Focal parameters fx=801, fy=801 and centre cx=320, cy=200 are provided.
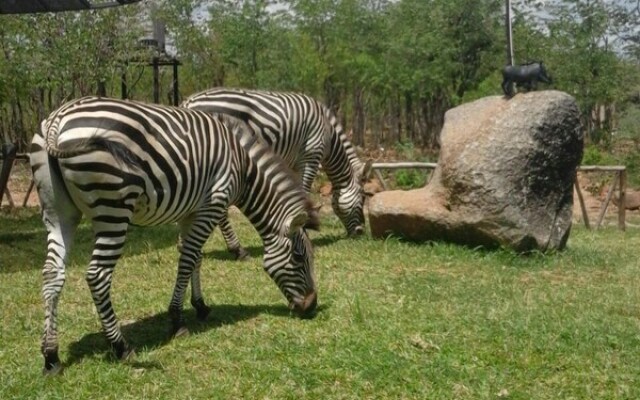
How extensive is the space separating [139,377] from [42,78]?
12.6 m

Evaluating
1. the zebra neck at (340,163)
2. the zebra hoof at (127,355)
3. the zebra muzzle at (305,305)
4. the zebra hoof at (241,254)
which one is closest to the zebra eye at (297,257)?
the zebra muzzle at (305,305)

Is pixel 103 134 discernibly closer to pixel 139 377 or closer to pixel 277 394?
pixel 139 377

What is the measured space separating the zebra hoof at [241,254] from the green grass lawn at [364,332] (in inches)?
6.2

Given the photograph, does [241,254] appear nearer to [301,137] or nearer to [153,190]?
[301,137]

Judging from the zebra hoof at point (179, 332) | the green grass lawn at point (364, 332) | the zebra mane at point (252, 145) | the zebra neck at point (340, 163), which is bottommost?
the green grass lawn at point (364, 332)

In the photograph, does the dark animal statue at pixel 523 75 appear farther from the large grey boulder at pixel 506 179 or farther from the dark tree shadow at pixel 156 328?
the dark tree shadow at pixel 156 328

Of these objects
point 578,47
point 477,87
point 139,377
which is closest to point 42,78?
point 139,377

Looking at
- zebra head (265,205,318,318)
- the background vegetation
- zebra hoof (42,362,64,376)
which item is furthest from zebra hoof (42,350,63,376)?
the background vegetation

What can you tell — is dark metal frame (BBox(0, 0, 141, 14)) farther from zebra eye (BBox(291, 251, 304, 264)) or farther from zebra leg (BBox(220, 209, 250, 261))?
zebra eye (BBox(291, 251, 304, 264))

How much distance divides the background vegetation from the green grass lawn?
16.6 meters

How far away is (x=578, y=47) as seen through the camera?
26.6 m

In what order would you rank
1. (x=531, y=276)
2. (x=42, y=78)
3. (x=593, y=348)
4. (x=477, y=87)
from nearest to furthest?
(x=593, y=348) < (x=531, y=276) < (x=42, y=78) < (x=477, y=87)

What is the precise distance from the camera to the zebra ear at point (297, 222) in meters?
6.25

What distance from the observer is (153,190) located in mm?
5418
